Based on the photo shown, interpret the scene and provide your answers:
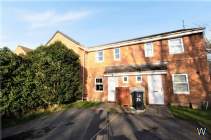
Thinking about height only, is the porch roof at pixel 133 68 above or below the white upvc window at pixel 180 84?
above

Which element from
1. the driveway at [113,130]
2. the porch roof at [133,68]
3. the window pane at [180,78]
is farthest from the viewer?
the porch roof at [133,68]

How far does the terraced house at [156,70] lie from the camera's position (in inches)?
453

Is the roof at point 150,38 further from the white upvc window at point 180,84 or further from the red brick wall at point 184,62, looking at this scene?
the white upvc window at point 180,84

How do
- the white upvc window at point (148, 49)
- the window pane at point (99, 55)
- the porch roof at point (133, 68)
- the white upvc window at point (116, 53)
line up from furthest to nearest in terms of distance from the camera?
the window pane at point (99, 55) → the white upvc window at point (116, 53) → the white upvc window at point (148, 49) → the porch roof at point (133, 68)

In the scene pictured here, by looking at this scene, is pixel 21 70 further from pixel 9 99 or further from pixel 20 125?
pixel 20 125

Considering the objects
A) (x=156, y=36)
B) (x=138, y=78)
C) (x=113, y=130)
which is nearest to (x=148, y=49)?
(x=156, y=36)

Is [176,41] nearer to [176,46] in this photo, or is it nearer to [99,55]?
[176,46]

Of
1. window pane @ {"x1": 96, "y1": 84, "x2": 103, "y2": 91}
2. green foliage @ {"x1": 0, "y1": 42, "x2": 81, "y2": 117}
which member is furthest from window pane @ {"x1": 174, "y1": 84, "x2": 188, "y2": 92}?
green foliage @ {"x1": 0, "y1": 42, "x2": 81, "y2": 117}

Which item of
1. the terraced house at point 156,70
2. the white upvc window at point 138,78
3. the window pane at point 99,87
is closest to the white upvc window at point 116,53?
the terraced house at point 156,70

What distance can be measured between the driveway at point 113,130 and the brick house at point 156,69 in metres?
4.06

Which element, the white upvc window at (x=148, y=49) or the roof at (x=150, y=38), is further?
the white upvc window at (x=148, y=49)

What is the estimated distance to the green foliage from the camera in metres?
9.27

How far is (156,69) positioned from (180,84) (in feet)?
7.79

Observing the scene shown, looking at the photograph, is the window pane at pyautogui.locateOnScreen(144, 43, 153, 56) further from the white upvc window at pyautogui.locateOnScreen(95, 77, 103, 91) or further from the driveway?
the driveway
